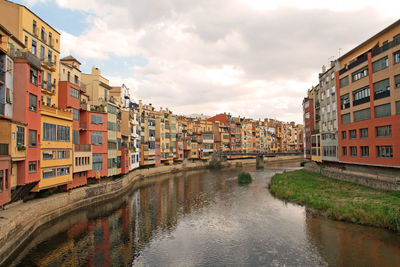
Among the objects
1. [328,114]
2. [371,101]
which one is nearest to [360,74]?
[371,101]

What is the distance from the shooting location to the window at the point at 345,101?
47.9 meters

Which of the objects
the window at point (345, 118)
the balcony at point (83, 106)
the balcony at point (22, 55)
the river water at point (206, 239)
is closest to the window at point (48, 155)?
the river water at point (206, 239)

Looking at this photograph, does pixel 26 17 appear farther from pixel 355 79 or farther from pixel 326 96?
pixel 326 96

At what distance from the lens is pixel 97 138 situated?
145 feet

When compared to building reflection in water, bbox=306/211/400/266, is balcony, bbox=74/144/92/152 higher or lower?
higher

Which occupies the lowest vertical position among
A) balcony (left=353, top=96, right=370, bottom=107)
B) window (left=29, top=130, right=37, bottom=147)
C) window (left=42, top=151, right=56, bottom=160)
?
window (left=42, top=151, right=56, bottom=160)

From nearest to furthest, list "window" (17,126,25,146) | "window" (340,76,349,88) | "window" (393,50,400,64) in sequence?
"window" (17,126,25,146)
"window" (393,50,400,64)
"window" (340,76,349,88)

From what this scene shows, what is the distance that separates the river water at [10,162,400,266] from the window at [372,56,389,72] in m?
21.9

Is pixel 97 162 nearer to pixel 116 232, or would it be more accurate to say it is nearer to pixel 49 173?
pixel 49 173

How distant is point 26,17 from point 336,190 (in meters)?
45.8

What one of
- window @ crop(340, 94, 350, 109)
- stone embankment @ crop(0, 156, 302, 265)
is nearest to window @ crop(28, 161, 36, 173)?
stone embankment @ crop(0, 156, 302, 265)

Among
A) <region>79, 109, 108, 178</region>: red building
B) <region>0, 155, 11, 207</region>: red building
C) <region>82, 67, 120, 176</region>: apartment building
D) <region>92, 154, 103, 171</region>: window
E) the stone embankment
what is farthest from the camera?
<region>82, 67, 120, 176</region>: apartment building

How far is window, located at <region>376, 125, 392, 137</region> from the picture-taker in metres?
37.0

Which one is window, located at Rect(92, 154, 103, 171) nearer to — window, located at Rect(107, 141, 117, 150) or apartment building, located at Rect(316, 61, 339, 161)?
window, located at Rect(107, 141, 117, 150)
